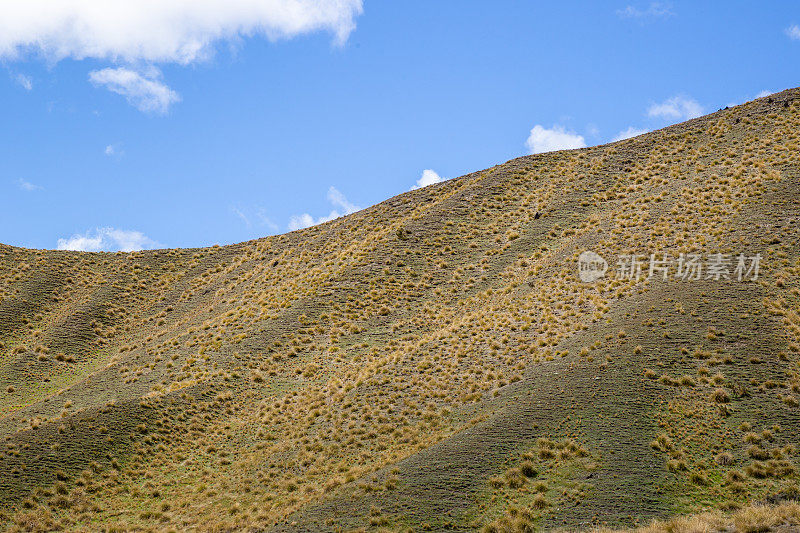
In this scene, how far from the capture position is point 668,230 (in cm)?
5022

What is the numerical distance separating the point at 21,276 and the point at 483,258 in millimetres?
51261

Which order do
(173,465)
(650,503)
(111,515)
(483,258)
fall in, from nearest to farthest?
(650,503) → (111,515) → (173,465) → (483,258)

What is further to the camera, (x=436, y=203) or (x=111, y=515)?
(x=436, y=203)

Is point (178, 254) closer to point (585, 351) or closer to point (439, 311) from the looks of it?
point (439, 311)

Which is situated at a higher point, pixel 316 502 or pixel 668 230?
pixel 668 230

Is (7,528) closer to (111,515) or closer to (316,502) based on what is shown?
(111,515)

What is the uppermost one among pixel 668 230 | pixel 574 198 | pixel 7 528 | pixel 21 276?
pixel 574 198

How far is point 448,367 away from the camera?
131 feet

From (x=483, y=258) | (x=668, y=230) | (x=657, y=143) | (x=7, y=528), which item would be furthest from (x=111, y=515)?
(x=657, y=143)

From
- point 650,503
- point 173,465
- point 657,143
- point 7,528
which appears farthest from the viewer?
point 657,143

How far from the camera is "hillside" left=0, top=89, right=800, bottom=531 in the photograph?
26578 mm

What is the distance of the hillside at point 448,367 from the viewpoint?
2658 centimetres

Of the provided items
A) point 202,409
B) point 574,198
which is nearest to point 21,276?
point 202,409

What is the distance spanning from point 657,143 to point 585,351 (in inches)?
1807
